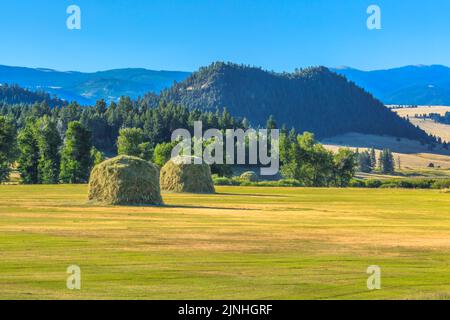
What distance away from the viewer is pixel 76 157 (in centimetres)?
10194

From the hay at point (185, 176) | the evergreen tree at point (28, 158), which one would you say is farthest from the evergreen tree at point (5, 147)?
the hay at point (185, 176)

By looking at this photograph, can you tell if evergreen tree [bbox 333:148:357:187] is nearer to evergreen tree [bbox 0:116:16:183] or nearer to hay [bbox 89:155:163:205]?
evergreen tree [bbox 0:116:16:183]

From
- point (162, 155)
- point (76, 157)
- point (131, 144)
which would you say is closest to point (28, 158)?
point (76, 157)

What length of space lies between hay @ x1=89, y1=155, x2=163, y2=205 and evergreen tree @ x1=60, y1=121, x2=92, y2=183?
183 feet

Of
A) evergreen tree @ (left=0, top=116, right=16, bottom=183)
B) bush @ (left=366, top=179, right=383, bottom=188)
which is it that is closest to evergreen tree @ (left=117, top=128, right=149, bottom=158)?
evergreen tree @ (left=0, top=116, right=16, bottom=183)

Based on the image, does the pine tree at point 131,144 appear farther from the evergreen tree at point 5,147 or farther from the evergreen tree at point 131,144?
the evergreen tree at point 5,147

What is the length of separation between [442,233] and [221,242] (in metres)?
9.78

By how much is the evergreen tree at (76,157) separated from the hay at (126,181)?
183 ft

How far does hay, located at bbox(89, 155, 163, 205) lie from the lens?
44906 mm

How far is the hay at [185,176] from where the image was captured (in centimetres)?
6369

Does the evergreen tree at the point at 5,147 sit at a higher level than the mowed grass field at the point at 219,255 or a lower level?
higher

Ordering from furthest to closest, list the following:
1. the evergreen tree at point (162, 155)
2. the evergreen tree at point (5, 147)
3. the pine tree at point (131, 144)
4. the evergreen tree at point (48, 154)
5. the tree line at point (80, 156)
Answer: the pine tree at point (131, 144) → the evergreen tree at point (162, 155) → the evergreen tree at point (48, 154) → the tree line at point (80, 156) → the evergreen tree at point (5, 147)
